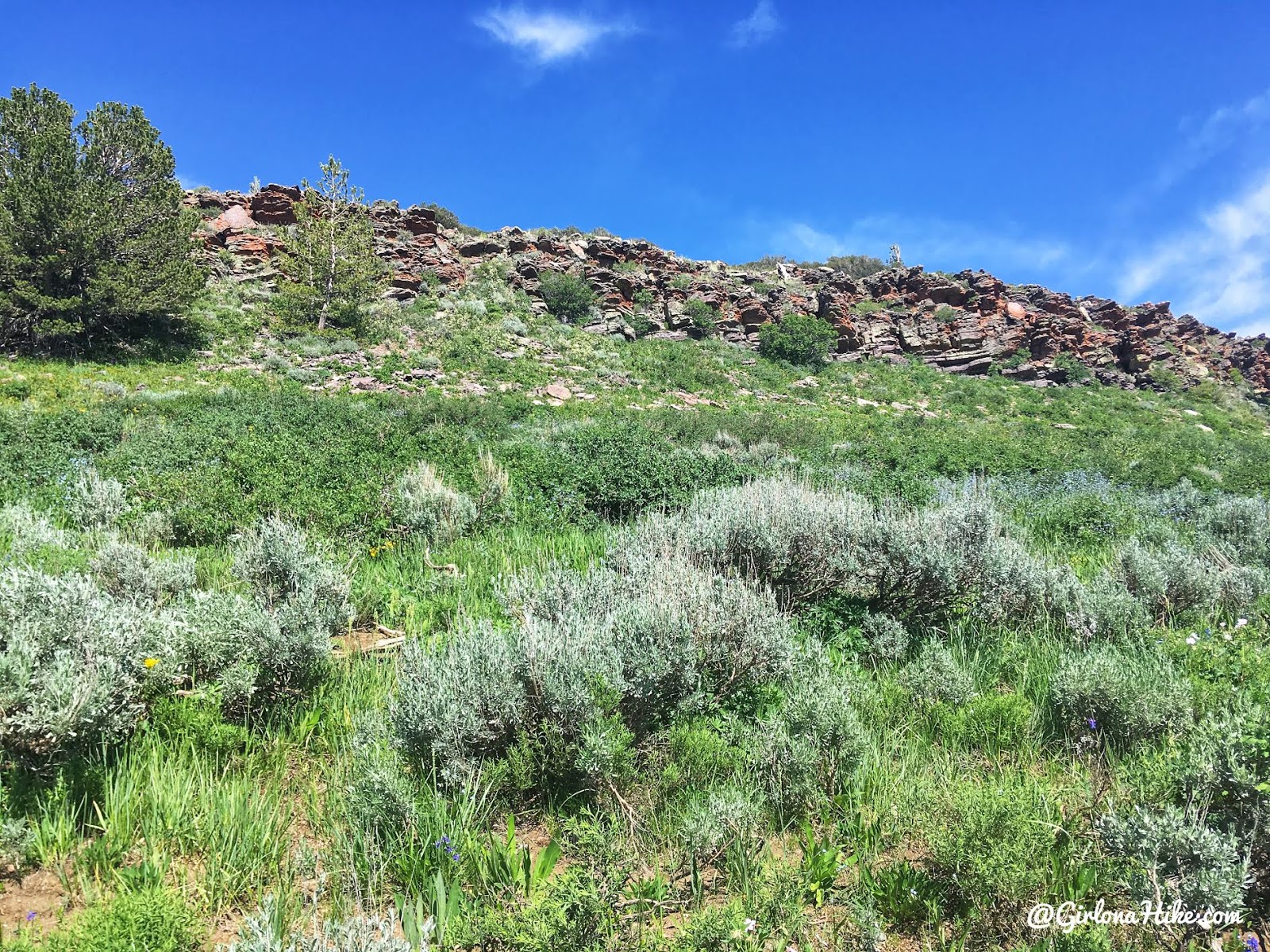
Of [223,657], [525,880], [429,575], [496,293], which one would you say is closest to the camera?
[525,880]

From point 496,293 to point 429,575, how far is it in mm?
35937

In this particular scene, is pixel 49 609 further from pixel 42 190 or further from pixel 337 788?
pixel 42 190

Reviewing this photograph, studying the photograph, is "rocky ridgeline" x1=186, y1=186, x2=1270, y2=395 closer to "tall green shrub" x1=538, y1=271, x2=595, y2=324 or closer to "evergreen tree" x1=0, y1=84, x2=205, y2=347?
"tall green shrub" x1=538, y1=271, x2=595, y2=324

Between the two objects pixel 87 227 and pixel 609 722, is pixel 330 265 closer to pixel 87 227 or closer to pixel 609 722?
pixel 87 227

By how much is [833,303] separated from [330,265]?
33.8m

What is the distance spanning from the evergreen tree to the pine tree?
4555 millimetres

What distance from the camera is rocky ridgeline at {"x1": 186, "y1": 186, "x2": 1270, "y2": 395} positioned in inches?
1508

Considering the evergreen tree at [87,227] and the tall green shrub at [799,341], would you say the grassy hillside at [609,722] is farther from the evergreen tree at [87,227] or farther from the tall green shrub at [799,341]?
the tall green shrub at [799,341]

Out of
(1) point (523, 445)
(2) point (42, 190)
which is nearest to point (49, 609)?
(1) point (523, 445)

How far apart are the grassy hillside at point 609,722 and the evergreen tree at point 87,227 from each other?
18457 mm

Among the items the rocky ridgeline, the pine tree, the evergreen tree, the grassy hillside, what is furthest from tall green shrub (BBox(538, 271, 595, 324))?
the grassy hillside

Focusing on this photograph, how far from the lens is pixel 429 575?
5.13 metres

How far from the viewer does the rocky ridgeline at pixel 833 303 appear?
38.3 meters

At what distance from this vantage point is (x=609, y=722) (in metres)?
2.68
